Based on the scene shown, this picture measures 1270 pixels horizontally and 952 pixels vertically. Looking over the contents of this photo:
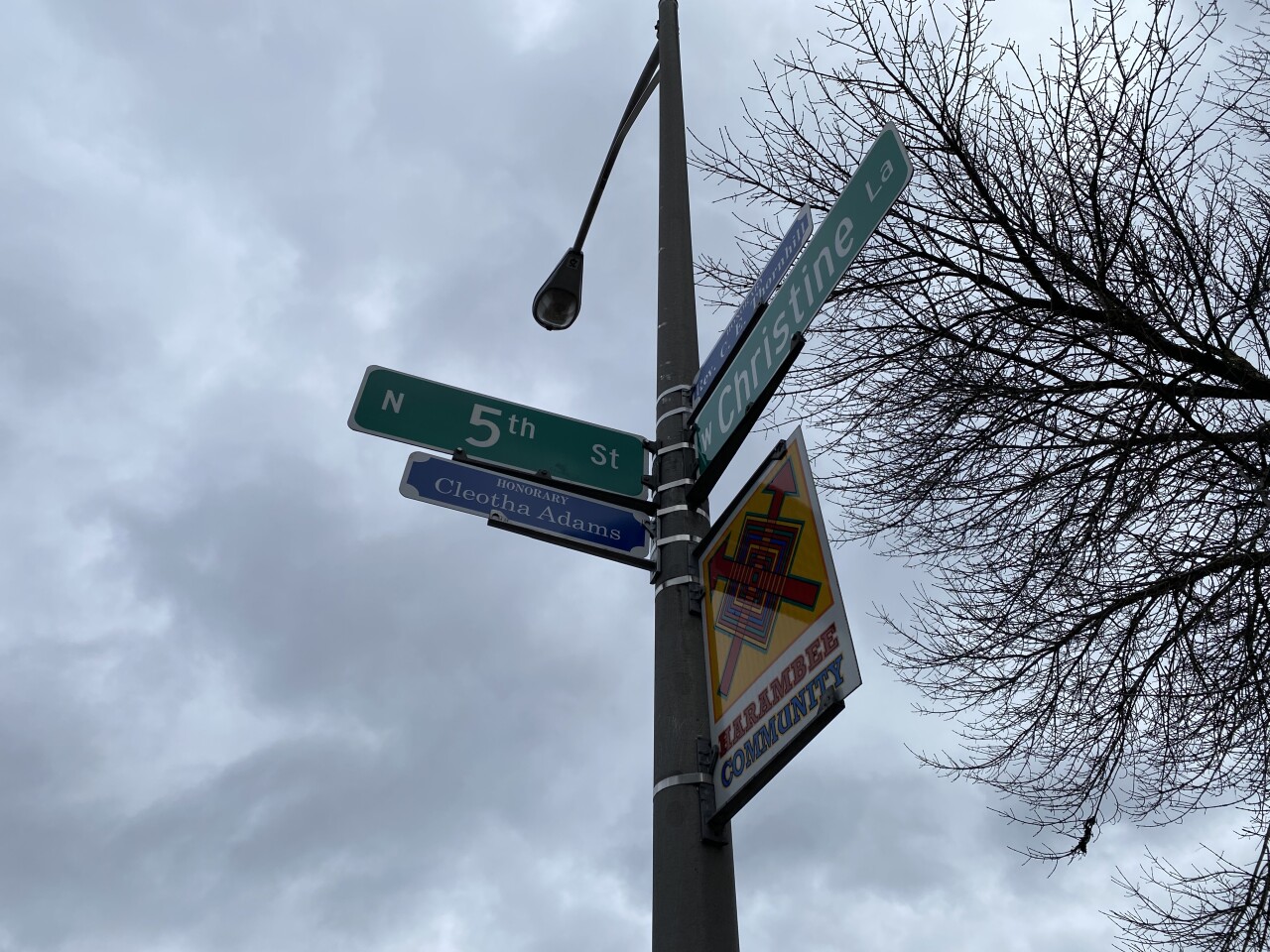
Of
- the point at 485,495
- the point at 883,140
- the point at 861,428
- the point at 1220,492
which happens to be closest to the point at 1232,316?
the point at 1220,492

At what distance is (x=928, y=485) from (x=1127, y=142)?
6.27ft

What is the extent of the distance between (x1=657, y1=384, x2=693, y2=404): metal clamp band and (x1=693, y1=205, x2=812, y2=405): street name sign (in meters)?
0.09

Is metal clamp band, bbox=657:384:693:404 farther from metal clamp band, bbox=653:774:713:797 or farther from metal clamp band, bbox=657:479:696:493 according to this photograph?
metal clamp band, bbox=653:774:713:797

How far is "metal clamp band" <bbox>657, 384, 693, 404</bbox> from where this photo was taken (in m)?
4.14

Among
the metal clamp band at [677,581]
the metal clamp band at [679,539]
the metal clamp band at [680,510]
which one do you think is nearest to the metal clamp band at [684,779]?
the metal clamp band at [677,581]

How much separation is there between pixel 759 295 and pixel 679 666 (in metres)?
1.29

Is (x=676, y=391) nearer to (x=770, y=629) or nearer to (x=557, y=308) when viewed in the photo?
(x=770, y=629)

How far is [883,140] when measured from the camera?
330 cm

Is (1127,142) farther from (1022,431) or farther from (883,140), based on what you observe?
(883,140)

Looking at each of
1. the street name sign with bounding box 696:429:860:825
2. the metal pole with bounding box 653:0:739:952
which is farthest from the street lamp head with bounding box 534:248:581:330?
the street name sign with bounding box 696:429:860:825

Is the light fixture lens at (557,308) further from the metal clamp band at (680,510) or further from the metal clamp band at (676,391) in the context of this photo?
the metal clamp band at (680,510)

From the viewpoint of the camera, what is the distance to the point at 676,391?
416 cm

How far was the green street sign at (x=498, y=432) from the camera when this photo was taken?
4.00m

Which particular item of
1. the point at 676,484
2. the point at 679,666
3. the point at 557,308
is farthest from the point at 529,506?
the point at 557,308
